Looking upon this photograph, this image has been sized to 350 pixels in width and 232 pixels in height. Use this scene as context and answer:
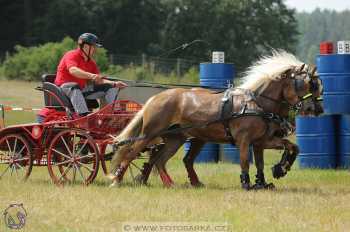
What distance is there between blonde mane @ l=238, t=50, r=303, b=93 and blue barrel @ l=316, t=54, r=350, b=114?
2.90 meters

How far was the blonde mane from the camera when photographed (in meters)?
11.0

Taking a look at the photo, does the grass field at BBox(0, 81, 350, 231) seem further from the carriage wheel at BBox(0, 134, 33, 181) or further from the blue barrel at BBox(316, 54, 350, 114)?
the blue barrel at BBox(316, 54, 350, 114)

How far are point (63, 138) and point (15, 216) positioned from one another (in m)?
3.18

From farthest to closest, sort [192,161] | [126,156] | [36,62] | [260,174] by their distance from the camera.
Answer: [36,62], [192,161], [126,156], [260,174]

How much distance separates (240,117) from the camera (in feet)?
35.3

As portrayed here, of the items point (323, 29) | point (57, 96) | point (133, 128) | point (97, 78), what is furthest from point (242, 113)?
point (323, 29)

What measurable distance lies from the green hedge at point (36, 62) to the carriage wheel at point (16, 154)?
2237 cm

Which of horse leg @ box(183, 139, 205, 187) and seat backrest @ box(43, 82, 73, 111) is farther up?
seat backrest @ box(43, 82, 73, 111)

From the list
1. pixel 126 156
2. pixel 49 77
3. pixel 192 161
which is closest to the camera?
pixel 126 156

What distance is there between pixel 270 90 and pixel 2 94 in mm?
19346

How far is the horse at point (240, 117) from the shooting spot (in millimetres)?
10734

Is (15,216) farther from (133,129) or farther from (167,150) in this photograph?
(167,150)

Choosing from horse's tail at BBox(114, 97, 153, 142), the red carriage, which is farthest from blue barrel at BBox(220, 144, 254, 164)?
horse's tail at BBox(114, 97, 153, 142)

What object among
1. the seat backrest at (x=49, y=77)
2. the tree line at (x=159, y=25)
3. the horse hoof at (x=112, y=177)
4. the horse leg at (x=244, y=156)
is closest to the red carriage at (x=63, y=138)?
the seat backrest at (x=49, y=77)
